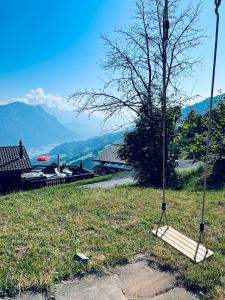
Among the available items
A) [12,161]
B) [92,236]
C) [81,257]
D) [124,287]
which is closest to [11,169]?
[12,161]

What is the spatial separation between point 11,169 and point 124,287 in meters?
21.6

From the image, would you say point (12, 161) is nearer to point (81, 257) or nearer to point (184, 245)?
point (81, 257)

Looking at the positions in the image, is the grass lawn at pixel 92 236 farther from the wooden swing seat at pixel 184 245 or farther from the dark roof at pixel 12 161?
the dark roof at pixel 12 161

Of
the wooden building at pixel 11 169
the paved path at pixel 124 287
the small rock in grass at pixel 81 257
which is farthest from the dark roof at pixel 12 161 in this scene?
the paved path at pixel 124 287

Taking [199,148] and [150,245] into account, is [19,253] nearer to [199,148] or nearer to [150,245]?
[150,245]

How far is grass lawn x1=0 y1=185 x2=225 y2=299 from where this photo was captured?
193 inches

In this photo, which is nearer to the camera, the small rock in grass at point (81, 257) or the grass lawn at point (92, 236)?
the grass lawn at point (92, 236)

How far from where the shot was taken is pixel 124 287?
4676 millimetres

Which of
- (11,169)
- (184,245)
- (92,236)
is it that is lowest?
(11,169)

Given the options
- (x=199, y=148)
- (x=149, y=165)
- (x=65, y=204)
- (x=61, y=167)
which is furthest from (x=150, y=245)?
(x=61, y=167)

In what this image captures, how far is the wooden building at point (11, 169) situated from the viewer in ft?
80.6

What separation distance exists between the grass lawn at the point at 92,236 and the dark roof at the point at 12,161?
15.2m

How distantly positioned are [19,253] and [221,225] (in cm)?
469

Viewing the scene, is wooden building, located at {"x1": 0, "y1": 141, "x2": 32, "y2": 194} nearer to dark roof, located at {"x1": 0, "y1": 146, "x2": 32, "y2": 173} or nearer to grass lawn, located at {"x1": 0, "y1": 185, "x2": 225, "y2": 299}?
dark roof, located at {"x1": 0, "y1": 146, "x2": 32, "y2": 173}
